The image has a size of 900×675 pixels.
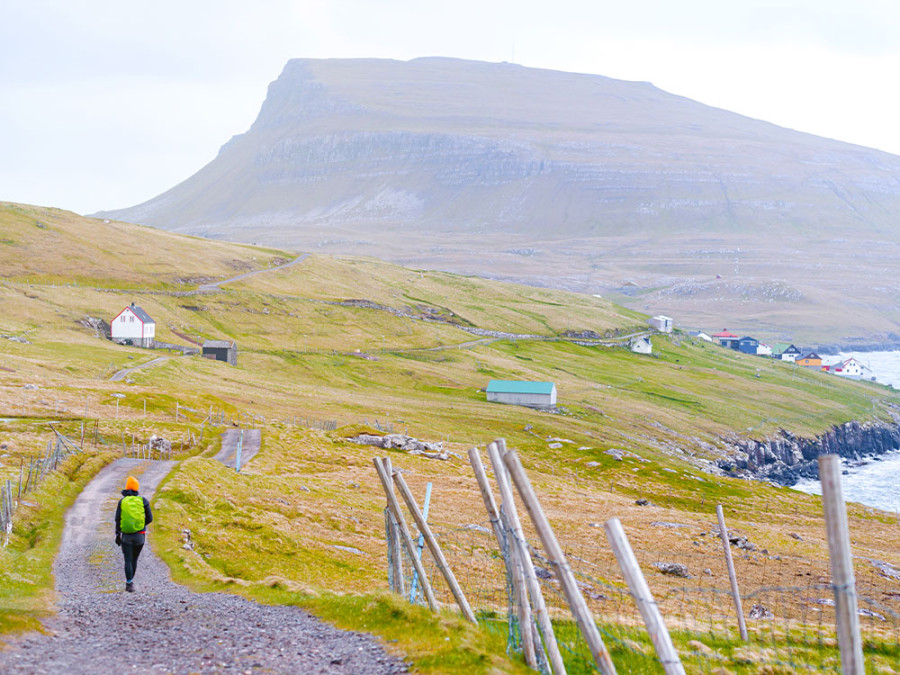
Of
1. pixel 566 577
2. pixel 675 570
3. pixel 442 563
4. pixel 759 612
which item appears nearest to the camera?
pixel 566 577

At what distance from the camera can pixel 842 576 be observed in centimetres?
966

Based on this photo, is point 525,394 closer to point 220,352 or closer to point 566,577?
point 220,352

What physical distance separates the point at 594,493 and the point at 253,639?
59531 mm

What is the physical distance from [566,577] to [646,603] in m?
1.82

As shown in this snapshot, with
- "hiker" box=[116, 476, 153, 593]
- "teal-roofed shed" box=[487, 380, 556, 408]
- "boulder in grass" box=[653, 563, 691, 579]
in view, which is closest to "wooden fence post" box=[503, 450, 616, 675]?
"hiker" box=[116, 476, 153, 593]

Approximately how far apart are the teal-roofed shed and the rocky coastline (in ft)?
99.7

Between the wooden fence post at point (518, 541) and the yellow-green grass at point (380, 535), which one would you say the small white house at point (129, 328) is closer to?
the yellow-green grass at point (380, 535)

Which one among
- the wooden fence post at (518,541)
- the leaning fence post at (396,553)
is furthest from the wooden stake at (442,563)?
the wooden fence post at (518,541)

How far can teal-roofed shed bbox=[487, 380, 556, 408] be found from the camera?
451ft

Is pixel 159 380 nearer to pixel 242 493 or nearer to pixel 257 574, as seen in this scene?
pixel 242 493

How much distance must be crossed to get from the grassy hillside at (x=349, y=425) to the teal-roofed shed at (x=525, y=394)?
3.64 meters

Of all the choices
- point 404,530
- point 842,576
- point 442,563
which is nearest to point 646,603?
point 842,576

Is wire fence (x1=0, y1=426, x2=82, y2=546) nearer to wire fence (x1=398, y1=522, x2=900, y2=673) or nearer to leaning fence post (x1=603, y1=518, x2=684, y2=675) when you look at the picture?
wire fence (x1=398, y1=522, x2=900, y2=673)

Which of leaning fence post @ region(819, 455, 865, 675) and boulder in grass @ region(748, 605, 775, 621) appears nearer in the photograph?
leaning fence post @ region(819, 455, 865, 675)
